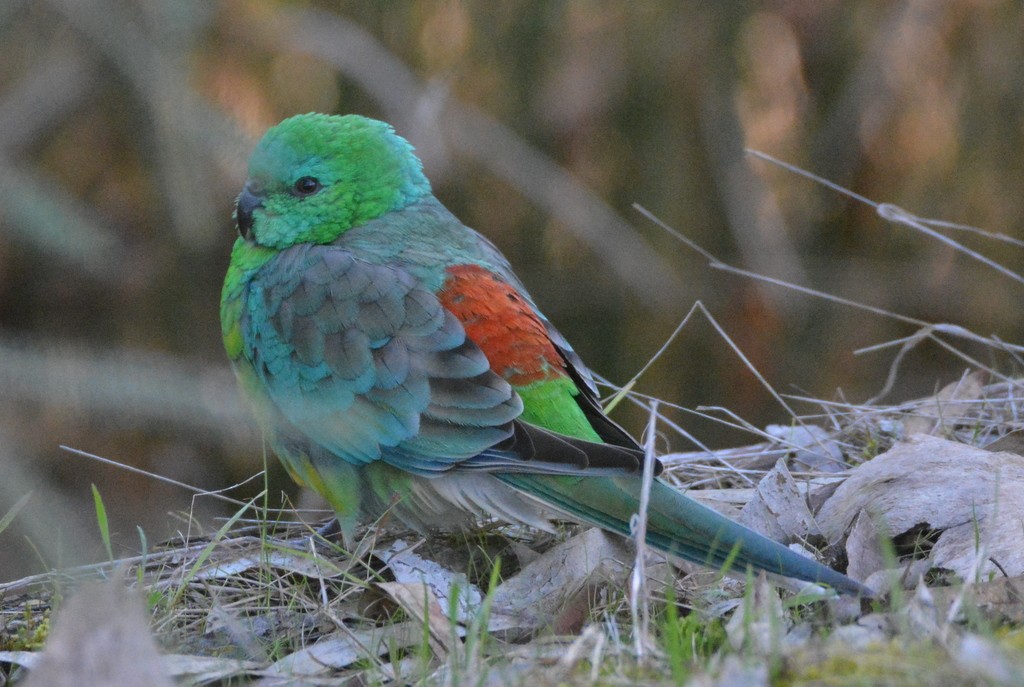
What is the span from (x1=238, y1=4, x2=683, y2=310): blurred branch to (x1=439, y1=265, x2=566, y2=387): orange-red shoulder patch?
1413 millimetres

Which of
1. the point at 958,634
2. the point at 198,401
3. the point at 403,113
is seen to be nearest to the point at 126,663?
the point at 198,401

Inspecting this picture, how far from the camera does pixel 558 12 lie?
5020 mm

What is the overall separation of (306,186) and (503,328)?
0.83 m

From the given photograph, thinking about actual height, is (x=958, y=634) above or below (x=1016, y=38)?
below

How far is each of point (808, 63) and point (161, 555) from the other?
14.1ft

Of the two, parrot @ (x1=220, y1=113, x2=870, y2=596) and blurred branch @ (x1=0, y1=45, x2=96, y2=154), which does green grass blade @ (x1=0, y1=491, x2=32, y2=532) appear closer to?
parrot @ (x1=220, y1=113, x2=870, y2=596)

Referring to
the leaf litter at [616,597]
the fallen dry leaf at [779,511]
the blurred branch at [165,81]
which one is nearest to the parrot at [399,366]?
the leaf litter at [616,597]

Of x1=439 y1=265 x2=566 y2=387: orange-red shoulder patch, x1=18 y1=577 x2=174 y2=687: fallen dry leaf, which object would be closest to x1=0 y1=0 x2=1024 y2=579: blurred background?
x1=439 y1=265 x2=566 y2=387: orange-red shoulder patch

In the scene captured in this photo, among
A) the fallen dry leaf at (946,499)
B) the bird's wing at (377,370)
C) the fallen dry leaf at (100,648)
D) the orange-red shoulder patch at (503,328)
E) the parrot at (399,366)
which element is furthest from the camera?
the orange-red shoulder patch at (503,328)

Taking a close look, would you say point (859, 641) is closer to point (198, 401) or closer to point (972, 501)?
point (972, 501)

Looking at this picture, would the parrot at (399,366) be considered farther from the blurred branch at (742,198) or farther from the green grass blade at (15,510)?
the blurred branch at (742,198)

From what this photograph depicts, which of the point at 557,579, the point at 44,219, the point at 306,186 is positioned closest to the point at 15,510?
the point at 44,219

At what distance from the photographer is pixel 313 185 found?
3.36 meters

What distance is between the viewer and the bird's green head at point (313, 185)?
3336 mm
